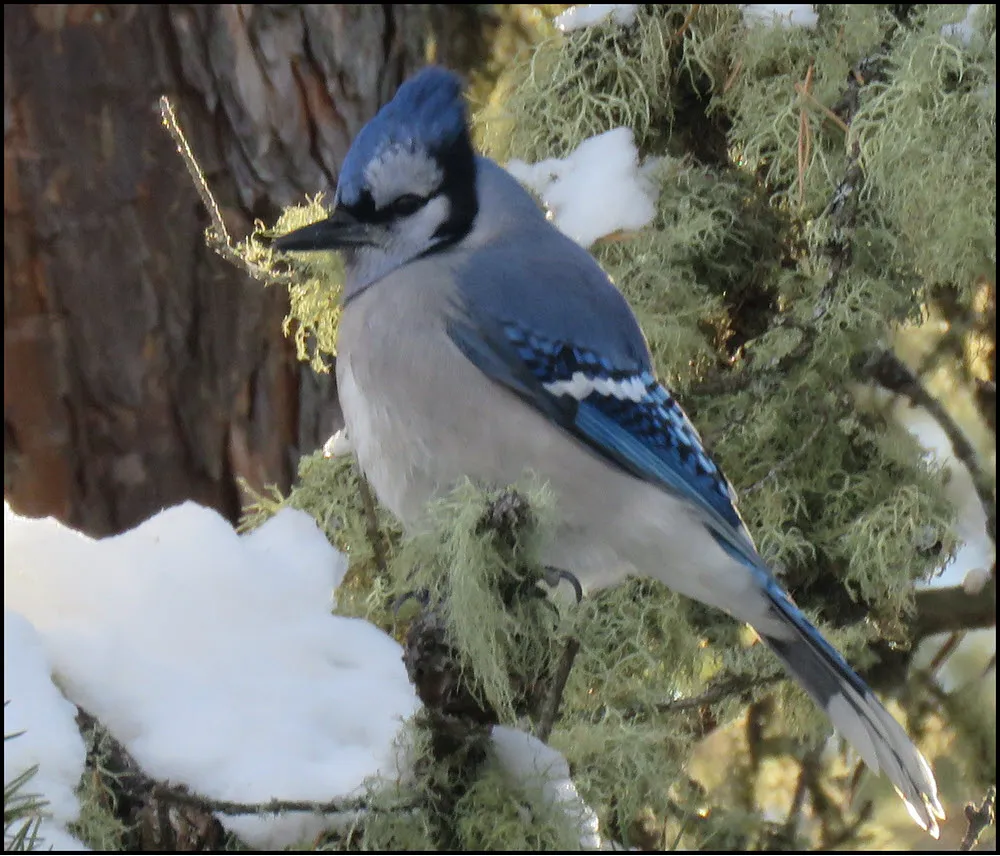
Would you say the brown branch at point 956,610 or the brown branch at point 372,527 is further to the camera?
the brown branch at point 956,610

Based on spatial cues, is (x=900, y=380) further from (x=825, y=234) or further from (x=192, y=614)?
(x=192, y=614)

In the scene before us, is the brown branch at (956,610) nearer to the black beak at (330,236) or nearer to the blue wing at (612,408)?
the blue wing at (612,408)

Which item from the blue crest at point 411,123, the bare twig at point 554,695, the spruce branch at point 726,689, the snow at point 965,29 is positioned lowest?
the spruce branch at point 726,689

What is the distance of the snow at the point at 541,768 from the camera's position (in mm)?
851

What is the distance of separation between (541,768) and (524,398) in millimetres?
315

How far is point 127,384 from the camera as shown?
65.4 inches

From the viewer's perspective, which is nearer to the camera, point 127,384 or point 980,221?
point 980,221

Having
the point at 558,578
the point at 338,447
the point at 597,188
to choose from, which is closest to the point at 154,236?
the point at 338,447

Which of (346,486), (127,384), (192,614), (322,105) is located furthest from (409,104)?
(127,384)

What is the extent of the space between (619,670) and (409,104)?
0.53 meters

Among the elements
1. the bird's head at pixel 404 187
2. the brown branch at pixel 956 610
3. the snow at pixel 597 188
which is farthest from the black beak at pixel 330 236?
the brown branch at pixel 956 610

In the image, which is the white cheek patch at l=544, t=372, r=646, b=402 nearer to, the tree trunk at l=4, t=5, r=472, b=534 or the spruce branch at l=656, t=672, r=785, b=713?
the spruce branch at l=656, t=672, r=785, b=713

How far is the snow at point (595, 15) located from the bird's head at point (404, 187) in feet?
0.83

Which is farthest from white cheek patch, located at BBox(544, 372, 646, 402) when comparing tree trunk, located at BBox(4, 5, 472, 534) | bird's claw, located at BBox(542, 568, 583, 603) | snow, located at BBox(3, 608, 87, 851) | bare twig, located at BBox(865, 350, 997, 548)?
tree trunk, located at BBox(4, 5, 472, 534)
